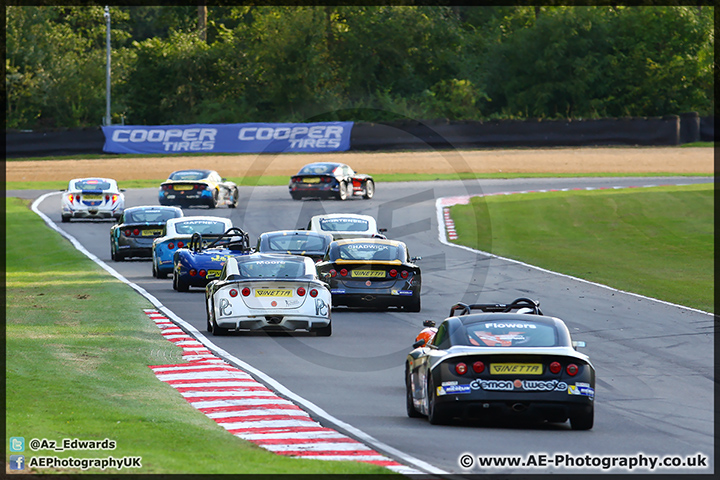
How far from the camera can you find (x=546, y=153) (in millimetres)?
57375

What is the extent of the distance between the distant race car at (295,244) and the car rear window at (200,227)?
125 inches

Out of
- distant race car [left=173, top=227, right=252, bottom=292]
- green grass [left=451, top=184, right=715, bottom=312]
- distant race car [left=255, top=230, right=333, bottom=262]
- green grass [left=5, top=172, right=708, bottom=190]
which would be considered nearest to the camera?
distant race car [left=173, top=227, right=252, bottom=292]

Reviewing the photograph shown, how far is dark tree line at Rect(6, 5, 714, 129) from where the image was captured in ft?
246

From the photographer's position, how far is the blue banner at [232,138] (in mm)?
57969

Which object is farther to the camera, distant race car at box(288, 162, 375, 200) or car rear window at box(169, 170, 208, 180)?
distant race car at box(288, 162, 375, 200)

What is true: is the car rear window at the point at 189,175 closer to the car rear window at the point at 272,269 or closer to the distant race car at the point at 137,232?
the distant race car at the point at 137,232

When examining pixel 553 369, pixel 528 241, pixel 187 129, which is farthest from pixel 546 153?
pixel 553 369

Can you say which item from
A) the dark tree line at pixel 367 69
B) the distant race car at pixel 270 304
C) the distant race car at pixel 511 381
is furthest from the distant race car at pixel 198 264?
the dark tree line at pixel 367 69

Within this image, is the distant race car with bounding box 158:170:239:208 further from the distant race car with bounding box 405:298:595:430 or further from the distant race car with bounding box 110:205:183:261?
the distant race car with bounding box 405:298:595:430

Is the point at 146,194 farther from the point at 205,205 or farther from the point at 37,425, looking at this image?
the point at 37,425

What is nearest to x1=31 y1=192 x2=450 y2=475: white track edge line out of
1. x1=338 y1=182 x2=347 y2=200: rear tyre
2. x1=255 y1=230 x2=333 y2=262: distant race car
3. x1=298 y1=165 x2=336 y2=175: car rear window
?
x1=255 y1=230 x2=333 y2=262: distant race car

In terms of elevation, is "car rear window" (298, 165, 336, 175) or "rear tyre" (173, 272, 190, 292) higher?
"car rear window" (298, 165, 336, 175)

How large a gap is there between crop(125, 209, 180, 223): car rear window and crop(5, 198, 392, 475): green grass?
5.33 meters

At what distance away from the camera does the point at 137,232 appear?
1131 inches
